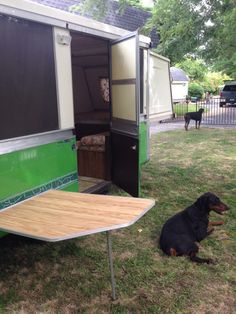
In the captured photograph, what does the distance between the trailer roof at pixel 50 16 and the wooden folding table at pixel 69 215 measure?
1728 millimetres

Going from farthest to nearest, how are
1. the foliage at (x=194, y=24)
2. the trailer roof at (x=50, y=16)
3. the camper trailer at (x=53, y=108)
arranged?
1. the foliage at (x=194, y=24)
2. the camper trailer at (x=53, y=108)
3. the trailer roof at (x=50, y=16)

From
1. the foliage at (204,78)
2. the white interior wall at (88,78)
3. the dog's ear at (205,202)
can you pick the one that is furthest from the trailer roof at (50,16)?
the foliage at (204,78)

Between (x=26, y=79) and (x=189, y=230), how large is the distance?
2272mm

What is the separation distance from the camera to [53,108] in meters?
3.68

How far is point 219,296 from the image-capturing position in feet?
9.48

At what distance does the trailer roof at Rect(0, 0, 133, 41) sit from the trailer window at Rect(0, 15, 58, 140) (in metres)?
0.06

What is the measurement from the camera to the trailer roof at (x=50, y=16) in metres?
3.02

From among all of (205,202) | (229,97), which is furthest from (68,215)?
(229,97)

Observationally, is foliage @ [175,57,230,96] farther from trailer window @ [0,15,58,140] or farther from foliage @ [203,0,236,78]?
trailer window @ [0,15,58,140]

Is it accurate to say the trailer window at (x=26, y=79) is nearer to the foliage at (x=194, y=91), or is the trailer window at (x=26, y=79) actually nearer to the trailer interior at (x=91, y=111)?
the trailer interior at (x=91, y=111)

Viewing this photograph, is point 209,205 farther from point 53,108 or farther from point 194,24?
point 194,24

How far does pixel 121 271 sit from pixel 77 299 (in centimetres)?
55

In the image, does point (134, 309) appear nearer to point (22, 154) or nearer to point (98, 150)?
point (22, 154)

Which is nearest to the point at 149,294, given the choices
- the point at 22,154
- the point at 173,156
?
the point at 22,154
